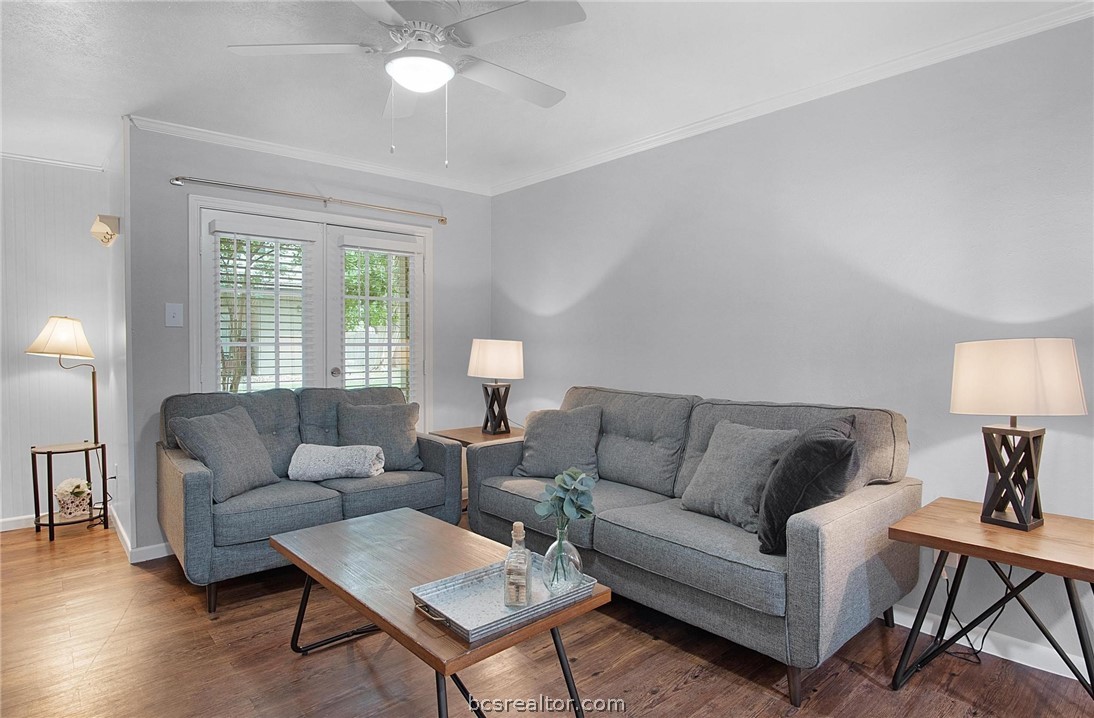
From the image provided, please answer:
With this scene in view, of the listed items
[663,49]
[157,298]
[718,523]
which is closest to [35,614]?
[157,298]

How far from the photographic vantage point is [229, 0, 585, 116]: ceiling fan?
1.86 metres

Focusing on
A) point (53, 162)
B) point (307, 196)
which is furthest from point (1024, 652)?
point (53, 162)

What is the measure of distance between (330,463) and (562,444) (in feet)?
4.22

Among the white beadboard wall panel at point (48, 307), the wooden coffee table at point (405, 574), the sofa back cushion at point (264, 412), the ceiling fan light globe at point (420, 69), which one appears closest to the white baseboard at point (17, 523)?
the white beadboard wall panel at point (48, 307)

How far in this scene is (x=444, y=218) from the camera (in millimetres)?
4664

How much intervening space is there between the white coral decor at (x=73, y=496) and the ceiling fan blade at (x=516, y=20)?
12.5 ft

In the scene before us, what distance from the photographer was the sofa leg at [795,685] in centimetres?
205

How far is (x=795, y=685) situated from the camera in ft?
6.75

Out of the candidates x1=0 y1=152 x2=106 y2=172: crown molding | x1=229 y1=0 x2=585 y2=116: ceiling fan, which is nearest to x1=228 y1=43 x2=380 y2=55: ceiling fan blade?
x1=229 y1=0 x2=585 y2=116: ceiling fan

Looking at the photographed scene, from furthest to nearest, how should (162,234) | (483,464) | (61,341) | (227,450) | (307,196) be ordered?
(307,196)
(61,341)
(162,234)
(483,464)
(227,450)

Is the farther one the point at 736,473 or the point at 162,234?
the point at 162,234

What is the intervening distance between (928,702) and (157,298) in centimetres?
408

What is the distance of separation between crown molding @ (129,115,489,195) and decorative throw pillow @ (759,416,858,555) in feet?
11.3

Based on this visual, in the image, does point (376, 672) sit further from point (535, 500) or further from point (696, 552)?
point (696, 552)
